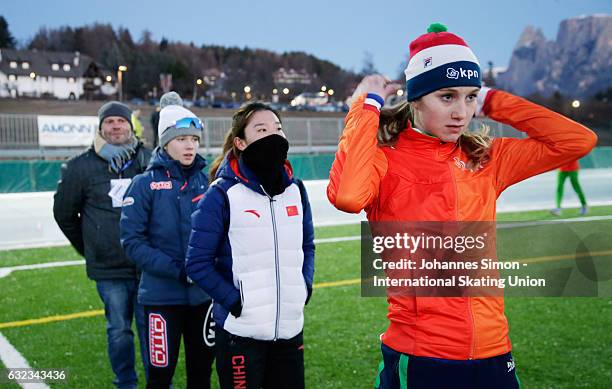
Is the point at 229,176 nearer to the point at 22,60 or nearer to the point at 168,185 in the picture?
the point at 168,185

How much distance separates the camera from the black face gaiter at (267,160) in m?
2.98

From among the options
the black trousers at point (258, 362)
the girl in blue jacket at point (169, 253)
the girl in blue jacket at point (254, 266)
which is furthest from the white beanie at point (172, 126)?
the black trousers at point (258, 362)

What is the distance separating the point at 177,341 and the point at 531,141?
2.37 m

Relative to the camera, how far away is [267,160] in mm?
2977

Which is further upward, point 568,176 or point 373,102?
point 373,102

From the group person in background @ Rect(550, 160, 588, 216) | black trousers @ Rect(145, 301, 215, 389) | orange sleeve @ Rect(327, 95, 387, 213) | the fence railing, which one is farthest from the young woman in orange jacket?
the fence railing

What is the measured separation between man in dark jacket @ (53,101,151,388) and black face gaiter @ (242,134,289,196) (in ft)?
5.59

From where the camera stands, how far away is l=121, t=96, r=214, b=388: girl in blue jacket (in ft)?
11.7

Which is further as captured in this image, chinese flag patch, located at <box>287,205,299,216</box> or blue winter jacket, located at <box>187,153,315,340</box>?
chinese flag patch, located at <box>287,205,299,216</box>

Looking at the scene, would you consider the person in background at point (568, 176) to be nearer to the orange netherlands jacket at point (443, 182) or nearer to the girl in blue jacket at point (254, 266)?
the girl in blue jacket at point (254, 266)

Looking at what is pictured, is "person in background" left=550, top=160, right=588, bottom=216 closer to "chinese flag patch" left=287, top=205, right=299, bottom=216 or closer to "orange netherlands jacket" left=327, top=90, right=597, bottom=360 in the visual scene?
"chinese flag patch" left=287, top=205, right=299, bottom=216

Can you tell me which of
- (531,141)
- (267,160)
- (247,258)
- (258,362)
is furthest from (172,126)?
(531,141)

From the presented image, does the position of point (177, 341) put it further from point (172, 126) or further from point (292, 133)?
point (292, 133)

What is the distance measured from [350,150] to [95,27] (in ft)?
470
